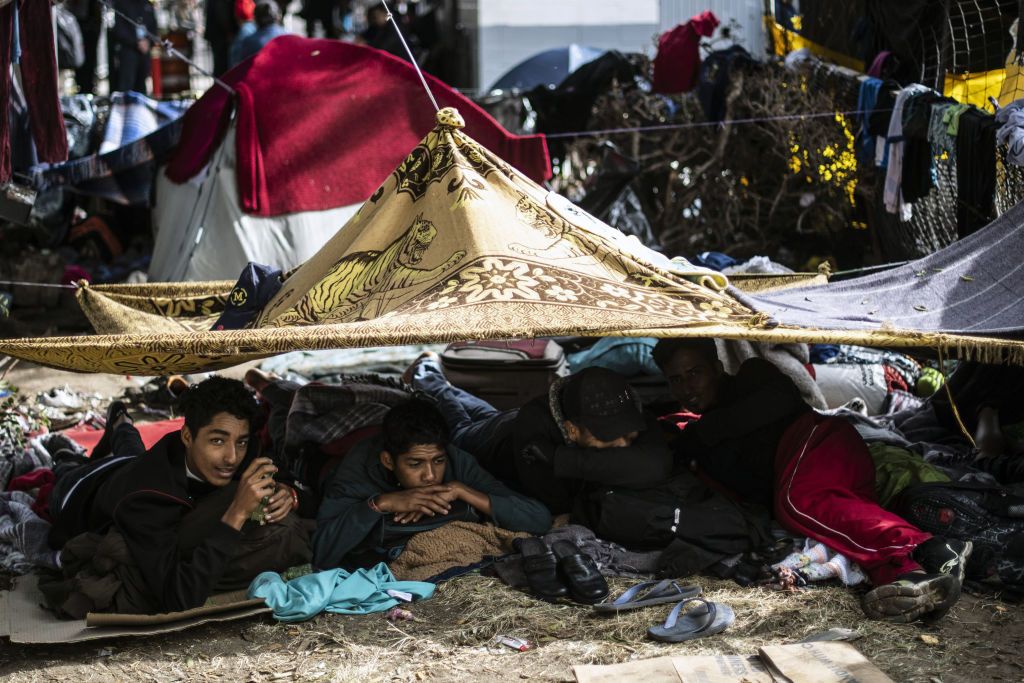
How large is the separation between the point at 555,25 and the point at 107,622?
1027 cm

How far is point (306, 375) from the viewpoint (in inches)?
263

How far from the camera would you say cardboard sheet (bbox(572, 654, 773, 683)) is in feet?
10.7

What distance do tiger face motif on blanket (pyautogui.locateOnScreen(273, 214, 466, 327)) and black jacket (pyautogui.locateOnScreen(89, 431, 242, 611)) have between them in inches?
30.8

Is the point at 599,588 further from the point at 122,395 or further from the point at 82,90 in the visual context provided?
the point at 82,90

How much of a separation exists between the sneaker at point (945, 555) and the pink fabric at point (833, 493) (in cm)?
7

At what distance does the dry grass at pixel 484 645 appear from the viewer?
11.3 ft

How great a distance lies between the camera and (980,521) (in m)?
3.91

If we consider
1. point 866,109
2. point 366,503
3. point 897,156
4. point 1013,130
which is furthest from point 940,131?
point 366,503

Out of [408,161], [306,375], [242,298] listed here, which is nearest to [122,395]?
[306,375]

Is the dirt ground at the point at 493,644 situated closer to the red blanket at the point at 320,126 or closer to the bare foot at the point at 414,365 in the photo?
the bare foot at the point at 414,365

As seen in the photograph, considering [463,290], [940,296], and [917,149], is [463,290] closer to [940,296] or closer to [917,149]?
[940,296]

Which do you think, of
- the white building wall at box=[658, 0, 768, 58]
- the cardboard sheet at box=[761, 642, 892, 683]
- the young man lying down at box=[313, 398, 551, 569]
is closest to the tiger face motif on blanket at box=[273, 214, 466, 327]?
the young man lying down at box=[313, 398, 551, 569]

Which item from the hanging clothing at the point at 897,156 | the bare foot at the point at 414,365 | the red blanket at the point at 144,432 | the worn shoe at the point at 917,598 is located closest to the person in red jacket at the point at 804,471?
the worn shoe at the point at 917,598

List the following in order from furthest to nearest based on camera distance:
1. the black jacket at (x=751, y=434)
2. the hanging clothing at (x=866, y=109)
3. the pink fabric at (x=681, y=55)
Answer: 1. the pink fabric at (x=681, y=55)
2. the hanging clothing at (x=866, y=109)
3. the black jacket at (x=751, y=434)
